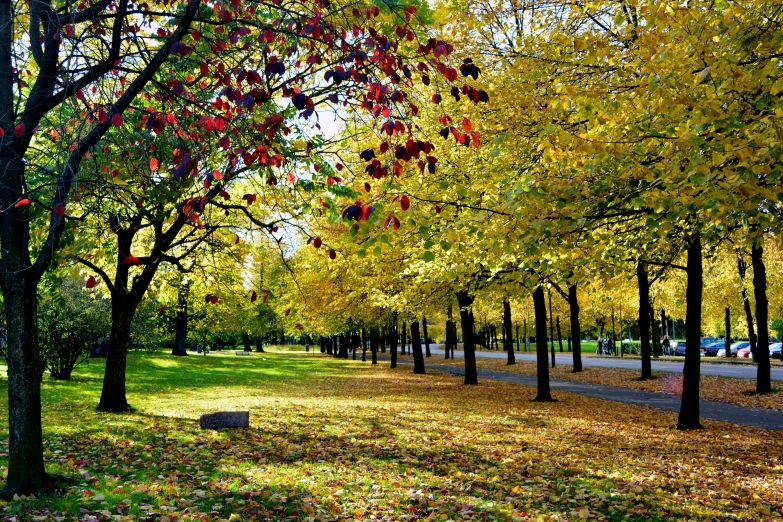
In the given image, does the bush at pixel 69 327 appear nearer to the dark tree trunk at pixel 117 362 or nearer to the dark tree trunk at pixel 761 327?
the dark tree trunk at pixel 117 362

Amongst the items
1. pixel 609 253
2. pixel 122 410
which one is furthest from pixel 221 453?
pixel 609 253

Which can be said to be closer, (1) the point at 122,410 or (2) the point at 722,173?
(2) the point at 722,173

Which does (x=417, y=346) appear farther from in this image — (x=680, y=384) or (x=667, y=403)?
(x=667, y=403)

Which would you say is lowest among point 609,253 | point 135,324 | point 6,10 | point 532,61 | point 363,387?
point 363,387

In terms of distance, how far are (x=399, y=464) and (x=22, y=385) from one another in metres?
4.95

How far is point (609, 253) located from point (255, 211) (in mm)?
8263

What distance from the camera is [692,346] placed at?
1184 cm

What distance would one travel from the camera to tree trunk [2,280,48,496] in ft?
19.2

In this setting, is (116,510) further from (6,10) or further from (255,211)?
(255,211)

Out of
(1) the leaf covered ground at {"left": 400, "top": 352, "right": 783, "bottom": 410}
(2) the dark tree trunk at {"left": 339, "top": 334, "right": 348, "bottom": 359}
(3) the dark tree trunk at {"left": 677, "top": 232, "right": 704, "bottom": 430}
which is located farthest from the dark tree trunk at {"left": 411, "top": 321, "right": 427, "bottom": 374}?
(2) the dark tree trunk at {"left": 339, "top": 334, "right": 348, "bottom": 359}

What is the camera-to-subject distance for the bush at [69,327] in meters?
20.1

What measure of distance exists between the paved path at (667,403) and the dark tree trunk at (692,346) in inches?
87.6

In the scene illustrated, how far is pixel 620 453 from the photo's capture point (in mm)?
9461

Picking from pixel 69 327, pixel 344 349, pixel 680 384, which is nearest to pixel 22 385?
pixel 69 327
